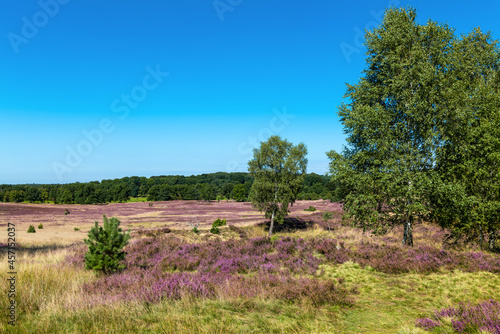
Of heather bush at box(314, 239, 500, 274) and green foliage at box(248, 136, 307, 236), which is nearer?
heather bush at box(314, 239, 500, 274)

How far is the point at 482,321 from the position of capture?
5617 millimetres

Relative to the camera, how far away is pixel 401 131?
16625mm

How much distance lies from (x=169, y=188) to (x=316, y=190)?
76138 millimetres

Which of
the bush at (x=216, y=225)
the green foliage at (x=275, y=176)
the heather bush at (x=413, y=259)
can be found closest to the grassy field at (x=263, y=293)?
the heather bush at (x=413, y=259)

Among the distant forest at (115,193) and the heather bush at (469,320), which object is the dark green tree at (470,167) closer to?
the heather bush at (469,320)

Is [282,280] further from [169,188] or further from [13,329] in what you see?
[169,188]

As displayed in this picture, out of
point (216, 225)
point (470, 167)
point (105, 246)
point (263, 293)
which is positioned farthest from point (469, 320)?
point (216, 225)

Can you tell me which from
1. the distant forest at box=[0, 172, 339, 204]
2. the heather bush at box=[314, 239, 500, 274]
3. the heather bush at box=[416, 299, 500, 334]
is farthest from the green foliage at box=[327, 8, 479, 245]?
the distant forest at box=[0, 172, 339, 204]

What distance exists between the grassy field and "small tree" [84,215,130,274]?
19.4 inches

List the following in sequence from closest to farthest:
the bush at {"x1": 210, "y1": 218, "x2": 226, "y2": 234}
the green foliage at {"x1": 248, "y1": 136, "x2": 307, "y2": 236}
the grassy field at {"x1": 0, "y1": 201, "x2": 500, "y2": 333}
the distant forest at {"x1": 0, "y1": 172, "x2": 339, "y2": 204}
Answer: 1. the grassy field at {"x1": 0, "y1": 201, "x2": 500, "y2": 333}
2. the bush at {"x1": 210, "y1": 218, "x2": 226, "y2": 234}
3. the green foliage at {"x1": 248, "y1": 136, "x2": 307, "y2": 236}
4. the distant forest at {"x1": 0, "y1": 172, "x2": 339, "y2": 204}

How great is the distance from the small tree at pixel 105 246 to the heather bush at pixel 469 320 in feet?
33.2

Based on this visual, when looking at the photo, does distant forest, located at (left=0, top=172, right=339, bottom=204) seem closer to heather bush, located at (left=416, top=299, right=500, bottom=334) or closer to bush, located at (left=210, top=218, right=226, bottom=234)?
bush, located at (left=210, top=218, right=226, bottom=234)

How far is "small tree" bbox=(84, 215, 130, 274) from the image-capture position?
10.5 m

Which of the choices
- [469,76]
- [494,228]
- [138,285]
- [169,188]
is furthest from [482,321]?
[169,188]
